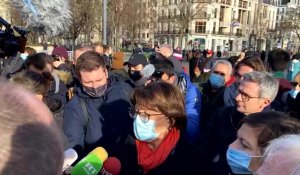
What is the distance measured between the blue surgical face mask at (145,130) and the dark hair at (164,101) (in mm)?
116

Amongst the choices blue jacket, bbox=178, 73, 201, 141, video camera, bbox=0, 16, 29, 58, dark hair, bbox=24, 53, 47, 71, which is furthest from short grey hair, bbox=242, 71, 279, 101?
video camera, bbox=0, 16, 29, 58

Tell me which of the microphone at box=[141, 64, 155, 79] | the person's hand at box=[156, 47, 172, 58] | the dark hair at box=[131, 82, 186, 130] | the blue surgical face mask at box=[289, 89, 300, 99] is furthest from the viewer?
the person's hand at box=[156, 47, 172, 58]

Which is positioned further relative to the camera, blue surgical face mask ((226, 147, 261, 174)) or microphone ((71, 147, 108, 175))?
blue surgical face mask ((226, 147, 261, 174))

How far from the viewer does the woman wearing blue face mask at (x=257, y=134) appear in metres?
1.95

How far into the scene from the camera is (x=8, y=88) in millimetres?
768

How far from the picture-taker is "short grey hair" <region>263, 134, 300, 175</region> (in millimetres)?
1309

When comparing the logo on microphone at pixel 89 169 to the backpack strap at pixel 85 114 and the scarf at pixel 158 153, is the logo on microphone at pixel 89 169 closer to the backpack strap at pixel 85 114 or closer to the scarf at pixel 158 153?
the scarf at pixel 158 153

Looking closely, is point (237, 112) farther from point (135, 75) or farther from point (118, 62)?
point (118, 62)

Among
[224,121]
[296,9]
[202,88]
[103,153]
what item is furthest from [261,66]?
[296,9]

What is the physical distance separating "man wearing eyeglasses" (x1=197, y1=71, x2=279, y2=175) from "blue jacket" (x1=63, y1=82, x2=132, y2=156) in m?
0.76

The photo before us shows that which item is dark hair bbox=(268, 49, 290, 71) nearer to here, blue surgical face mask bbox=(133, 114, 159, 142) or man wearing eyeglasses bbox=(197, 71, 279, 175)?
man wearing eyeglasses bbox=(197, 71, 279, 175)

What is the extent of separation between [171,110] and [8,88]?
1.74m

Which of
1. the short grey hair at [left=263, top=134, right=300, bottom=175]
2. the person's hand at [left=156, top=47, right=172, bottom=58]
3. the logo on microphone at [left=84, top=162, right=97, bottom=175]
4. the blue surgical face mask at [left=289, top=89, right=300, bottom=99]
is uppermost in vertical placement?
the person's hand at [left=156, top=47, right=172, bottom=58]

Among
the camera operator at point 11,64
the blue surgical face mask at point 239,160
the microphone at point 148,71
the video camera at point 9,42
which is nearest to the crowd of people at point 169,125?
the blue surgical face mask at point 239,160
